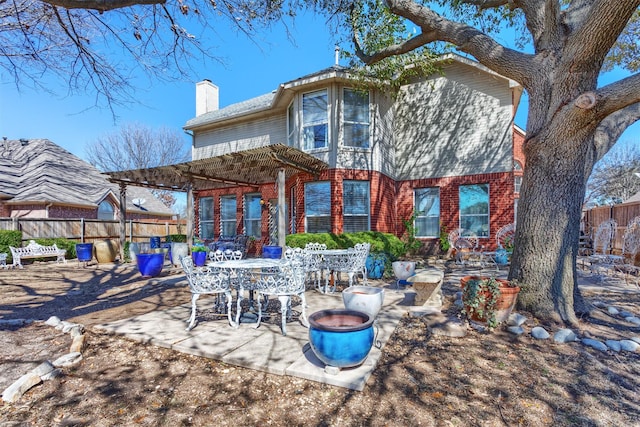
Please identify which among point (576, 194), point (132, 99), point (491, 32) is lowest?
point (576, 194)

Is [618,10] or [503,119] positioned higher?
[503,119]

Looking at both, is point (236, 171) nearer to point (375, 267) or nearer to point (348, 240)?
point (348, 240)

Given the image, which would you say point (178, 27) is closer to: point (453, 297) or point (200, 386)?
point (200, 386)

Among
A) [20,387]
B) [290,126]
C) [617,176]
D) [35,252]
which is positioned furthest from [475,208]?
[617,176]

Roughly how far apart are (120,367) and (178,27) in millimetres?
5128

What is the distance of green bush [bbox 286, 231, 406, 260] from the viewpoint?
974 cm

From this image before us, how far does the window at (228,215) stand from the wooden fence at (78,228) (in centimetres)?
464

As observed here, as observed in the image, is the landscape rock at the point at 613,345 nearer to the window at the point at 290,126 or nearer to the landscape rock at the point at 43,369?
the landscape rock at the point at 43,369

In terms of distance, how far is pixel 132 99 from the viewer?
5.89m

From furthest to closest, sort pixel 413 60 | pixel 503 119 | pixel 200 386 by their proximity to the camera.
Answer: pixel 503 119 → pixel 413 60 → pixel 200 386

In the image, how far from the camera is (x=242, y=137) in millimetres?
14945

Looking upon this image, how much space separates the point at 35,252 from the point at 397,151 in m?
14.4

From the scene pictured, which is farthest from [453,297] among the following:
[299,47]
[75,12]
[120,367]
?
[75,12]

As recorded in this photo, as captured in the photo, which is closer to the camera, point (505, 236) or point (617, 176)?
point (505, 236)
